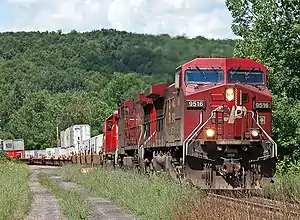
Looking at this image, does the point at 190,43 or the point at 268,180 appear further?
the point at 190,43

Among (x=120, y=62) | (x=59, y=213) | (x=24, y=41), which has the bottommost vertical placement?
(x=59, y=213)

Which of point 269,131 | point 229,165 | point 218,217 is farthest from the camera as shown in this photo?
point 269,131

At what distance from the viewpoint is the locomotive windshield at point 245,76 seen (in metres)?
16.4

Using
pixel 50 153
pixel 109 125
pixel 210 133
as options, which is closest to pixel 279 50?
pixel 210 133

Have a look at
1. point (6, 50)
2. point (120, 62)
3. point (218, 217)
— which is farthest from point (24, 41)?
point (218, 217)

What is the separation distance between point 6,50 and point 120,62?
3759cm

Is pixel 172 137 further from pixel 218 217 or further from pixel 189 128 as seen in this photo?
pixel 218 217

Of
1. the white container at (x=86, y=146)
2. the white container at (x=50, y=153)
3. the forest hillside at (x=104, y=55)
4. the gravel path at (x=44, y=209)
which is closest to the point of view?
the gravel path at (x=44, y=209)

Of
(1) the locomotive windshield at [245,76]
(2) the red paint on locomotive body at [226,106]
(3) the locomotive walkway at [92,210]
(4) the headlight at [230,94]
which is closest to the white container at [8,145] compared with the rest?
(3) the locomotive walkway at [92,210]

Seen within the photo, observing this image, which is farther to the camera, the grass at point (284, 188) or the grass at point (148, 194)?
the grass at point (284, 188)

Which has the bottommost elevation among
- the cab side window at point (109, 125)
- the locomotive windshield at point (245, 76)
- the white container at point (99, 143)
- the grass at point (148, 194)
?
the grass at point (148, 194)

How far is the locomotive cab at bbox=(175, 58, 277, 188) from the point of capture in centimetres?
1538

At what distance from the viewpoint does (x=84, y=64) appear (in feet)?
73.2

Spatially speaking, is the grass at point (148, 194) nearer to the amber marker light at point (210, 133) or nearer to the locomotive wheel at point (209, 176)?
the locomotive wheel at point (209, 176)
